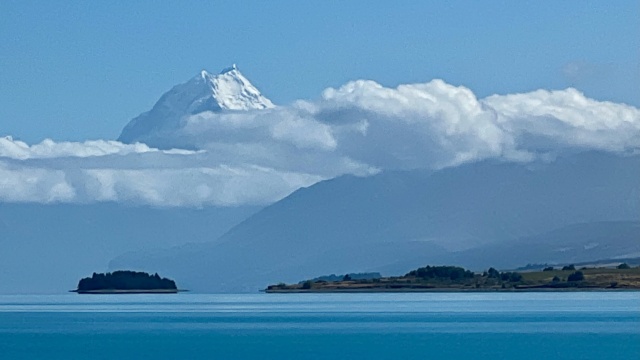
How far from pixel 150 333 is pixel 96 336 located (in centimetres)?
610

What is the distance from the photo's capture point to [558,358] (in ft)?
410

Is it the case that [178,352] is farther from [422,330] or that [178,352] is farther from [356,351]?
[422,330]

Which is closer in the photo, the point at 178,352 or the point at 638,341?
the point at 178,352

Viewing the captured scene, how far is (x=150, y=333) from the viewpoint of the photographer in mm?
167750

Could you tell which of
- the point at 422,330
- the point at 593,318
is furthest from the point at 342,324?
the point at 593,318

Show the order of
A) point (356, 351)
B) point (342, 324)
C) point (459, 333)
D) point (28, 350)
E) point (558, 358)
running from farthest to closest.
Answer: point (342, 324)
point (459, 333)
point (28, 350)
point (356, 351)
point (558, 358)

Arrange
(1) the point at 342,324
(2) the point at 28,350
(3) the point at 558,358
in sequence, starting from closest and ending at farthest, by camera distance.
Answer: (3) the point at 558,358 < (2) the point at 28,350 < (1) the point at 342,324

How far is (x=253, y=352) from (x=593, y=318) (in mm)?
66121

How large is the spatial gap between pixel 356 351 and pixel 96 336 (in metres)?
39.0

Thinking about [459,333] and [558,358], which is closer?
[558,358]

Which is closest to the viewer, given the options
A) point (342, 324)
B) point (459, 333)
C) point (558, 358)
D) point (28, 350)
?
point (558, 358)

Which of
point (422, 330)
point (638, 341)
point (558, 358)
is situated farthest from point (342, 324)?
point (558, 358)

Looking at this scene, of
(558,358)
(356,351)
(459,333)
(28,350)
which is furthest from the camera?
(459,333)

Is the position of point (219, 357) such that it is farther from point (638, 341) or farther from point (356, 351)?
point (638, 341)
